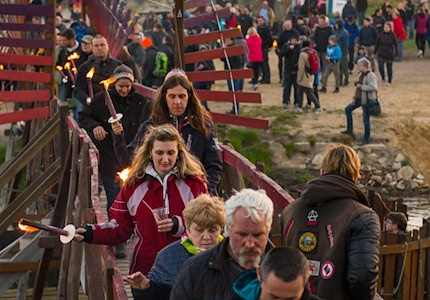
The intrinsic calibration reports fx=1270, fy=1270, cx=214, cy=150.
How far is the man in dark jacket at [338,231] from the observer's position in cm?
671

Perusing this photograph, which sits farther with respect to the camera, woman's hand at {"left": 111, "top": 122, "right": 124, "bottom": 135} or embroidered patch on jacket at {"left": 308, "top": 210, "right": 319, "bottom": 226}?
woman's hand at {"left": 111, "top": 122, "right": 124, "bottom": 135}

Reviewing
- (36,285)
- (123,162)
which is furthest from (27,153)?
(123,162)

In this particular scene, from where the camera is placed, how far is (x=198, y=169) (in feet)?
24.4

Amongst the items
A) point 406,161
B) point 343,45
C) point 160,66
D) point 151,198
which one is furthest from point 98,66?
point 343,45

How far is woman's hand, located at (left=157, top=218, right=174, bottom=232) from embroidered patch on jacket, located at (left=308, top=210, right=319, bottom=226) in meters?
0.77

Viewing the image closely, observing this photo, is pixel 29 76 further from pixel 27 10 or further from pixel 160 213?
pixel 160 213

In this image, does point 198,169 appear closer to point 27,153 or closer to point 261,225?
point 261,225

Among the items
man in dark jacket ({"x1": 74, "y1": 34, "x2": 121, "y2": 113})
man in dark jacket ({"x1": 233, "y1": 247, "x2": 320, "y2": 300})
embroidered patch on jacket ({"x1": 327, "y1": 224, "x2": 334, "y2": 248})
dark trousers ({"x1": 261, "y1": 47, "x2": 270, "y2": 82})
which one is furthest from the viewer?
dark trousers ({"x1": 261, "y1": 47, "x2": 270, "y2": 82})

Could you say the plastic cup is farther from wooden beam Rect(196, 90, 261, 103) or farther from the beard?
wooden beam Rect(196, 90, 261, 103)

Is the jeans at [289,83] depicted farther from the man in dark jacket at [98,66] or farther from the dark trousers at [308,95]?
the man in dark jacket at [98,66]

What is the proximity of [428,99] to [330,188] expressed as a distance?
23473mm

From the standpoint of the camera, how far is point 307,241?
22.9ft

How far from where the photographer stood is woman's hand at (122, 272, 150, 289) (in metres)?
6.01

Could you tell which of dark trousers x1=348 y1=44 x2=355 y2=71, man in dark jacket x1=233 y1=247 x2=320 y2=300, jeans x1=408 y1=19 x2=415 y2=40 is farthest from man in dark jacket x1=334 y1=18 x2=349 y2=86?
man in dark jacket x1=233 y1=247 x2=320 y2=300
